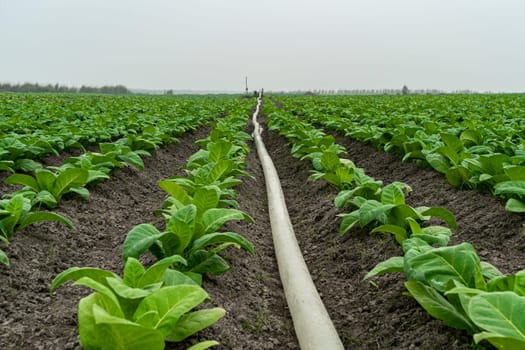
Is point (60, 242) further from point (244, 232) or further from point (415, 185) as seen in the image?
point (415, 185)

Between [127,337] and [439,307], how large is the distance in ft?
4.34

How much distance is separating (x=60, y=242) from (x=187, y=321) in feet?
6.04

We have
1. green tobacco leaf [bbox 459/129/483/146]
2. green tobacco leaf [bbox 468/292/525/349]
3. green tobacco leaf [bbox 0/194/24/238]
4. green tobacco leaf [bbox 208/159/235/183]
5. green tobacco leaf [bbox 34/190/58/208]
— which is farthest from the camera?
green tobacco leaf [bbox 459/129/483/146]

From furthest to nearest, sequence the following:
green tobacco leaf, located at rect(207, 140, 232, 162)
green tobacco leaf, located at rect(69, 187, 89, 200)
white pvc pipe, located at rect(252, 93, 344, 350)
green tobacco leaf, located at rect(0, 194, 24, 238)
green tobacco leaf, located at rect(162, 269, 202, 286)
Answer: green tobacco leaf, located at rect(207, 140, 232, 162)
green tobacco leaf, located at rect(69, 187, 89, 200)
green tobacco leaf, located at rect(0, 194, 24, 238)
white pvc pipe, located at rect(252, 93, 344, 350)
green tobacco leaf, located at rect(162, 269, 202, 286)

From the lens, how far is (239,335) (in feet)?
7.54

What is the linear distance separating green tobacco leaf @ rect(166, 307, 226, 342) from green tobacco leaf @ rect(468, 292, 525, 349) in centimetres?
94

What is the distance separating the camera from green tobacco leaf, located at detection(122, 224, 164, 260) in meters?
2.18

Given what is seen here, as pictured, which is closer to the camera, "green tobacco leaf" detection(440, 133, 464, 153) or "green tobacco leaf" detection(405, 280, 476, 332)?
"green tobacco leaf" detection(405, 280, 476, 332)

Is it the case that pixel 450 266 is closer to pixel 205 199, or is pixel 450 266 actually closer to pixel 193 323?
pixel 193 323

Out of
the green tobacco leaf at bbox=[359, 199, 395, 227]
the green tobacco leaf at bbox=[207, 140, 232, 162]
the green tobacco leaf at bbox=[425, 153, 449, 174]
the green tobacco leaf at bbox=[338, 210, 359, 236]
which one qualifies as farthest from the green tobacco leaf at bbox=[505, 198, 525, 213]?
the green tobacco leaf at bbox=[207, 140, 232, 162]

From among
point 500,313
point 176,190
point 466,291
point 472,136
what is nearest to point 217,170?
point 176,190

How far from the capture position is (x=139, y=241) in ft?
7.31

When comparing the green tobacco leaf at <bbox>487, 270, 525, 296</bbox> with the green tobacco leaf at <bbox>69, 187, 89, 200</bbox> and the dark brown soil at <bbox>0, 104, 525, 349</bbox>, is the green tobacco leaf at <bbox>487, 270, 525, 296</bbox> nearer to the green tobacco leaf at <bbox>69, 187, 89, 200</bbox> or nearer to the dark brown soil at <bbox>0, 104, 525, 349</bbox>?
the dark brown soil at <bbox>0, 104, 525, 349</bbox>

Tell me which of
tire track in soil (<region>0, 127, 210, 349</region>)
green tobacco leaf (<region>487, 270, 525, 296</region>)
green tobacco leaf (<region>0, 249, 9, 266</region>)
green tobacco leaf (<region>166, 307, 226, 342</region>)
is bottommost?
tire track in soil (<region>0, 127, 210, 349</region>)
